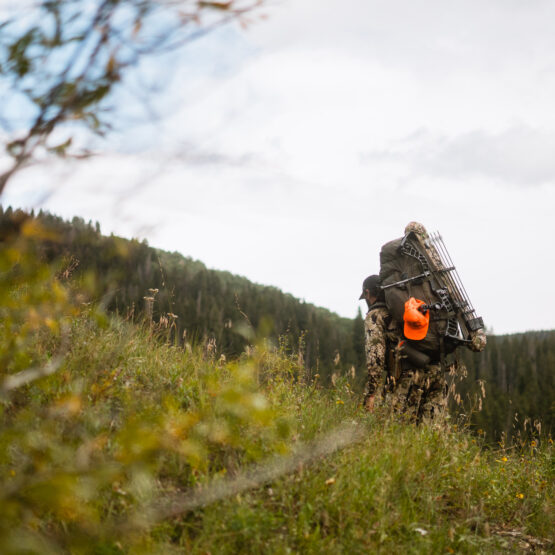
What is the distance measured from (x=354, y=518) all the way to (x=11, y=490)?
94.9 inches

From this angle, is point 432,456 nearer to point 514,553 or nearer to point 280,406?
point 514,553

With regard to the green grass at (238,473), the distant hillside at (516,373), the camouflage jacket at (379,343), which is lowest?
the distant hillside at (516,373)

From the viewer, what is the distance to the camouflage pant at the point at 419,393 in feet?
19.4

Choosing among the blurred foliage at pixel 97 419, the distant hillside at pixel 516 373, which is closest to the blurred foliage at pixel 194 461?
the blurred foliage at pixel 97 419

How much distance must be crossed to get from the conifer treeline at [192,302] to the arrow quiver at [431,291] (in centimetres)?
105

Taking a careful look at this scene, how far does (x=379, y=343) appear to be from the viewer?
6.11 meters

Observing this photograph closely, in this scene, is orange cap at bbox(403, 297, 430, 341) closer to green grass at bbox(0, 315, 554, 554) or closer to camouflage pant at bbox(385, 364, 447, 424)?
camouflage pant at bbox(385, 364, 447, 424)

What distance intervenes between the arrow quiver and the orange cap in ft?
0.40

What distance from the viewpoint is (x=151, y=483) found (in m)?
3.00

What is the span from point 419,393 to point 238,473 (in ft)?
10.8

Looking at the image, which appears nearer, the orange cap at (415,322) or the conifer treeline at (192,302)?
the conifer treeline at (192,302)

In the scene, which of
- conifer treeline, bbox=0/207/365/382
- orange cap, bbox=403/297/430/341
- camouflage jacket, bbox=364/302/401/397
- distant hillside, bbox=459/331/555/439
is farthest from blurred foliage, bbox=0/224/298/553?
distant hillside, bbox=459/331/555/439

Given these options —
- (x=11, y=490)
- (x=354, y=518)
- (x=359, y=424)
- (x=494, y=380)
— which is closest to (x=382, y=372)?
(x=359, y=424)

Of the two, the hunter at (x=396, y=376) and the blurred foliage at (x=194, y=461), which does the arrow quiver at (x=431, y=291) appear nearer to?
the hunter at (x=396, y=376)
